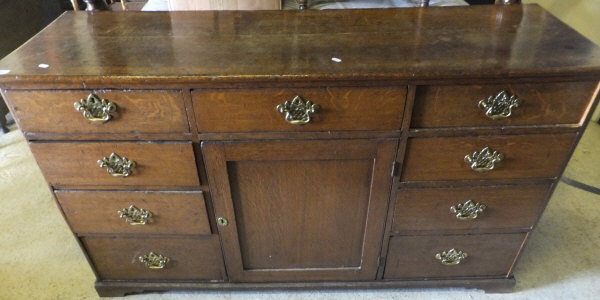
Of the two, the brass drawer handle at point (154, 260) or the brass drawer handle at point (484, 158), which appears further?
the brass drawer handle at point (154, 260)

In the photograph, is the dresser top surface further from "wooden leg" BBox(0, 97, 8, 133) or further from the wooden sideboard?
"wooden leg" BBox(0, 97, 8, 133)

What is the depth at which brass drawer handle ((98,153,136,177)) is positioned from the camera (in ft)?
3.14

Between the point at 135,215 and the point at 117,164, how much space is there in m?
0.17

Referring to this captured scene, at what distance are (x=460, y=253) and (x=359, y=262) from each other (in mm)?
285

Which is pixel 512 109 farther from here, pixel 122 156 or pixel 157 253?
pixel 157 253

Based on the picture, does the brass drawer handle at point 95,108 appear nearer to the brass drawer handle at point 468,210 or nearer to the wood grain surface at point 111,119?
the wood grain surface at point 111,119

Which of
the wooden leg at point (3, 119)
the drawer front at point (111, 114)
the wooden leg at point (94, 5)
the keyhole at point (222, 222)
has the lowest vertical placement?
the wooden leg at point (3, 119)

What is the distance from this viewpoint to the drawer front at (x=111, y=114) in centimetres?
86

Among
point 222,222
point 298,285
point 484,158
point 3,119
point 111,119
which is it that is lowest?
point 298,285

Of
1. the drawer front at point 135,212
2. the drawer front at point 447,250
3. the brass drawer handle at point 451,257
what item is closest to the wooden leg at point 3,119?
the drawer front at point 135,212

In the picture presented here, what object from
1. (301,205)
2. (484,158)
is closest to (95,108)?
(301,205)

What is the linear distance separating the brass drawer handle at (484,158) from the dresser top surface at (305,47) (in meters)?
0.20

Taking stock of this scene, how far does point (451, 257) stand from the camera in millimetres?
1195

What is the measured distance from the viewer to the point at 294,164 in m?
0.99
